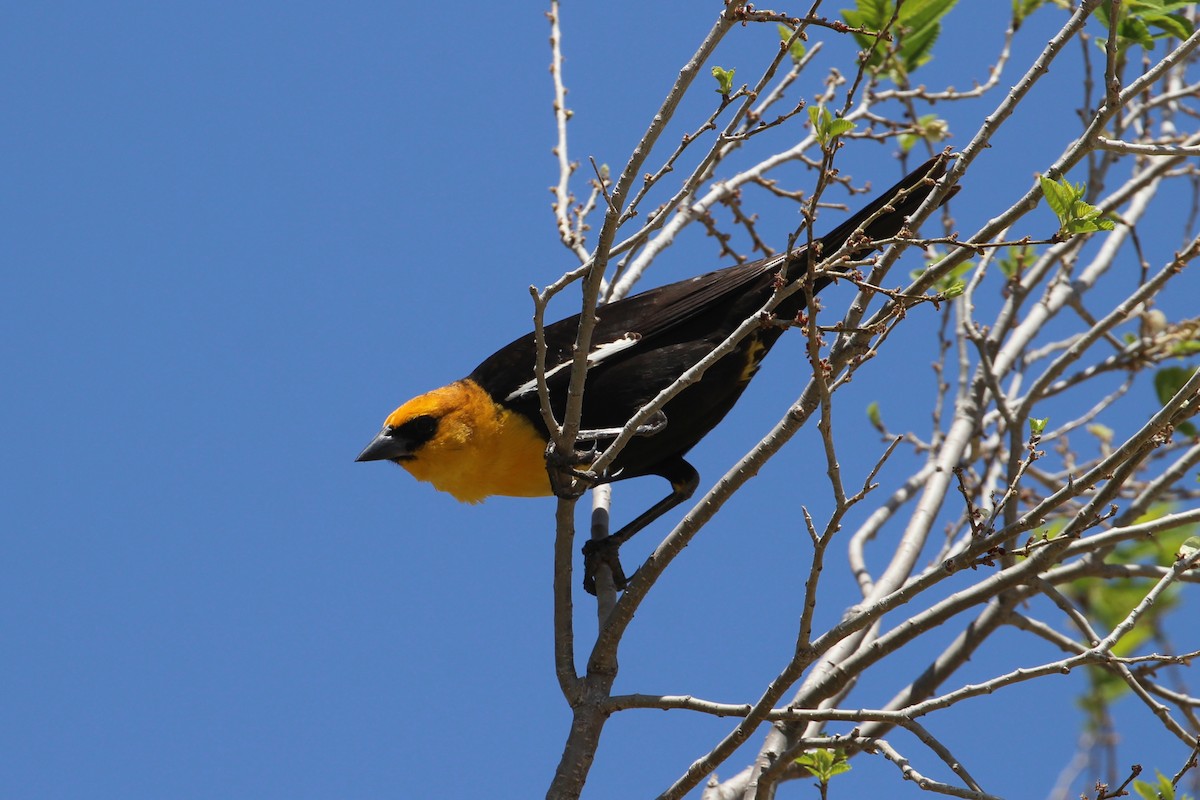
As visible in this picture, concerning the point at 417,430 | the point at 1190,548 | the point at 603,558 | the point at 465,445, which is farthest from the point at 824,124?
the point at 417,430

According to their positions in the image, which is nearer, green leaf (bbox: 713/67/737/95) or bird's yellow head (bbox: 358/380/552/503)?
green leaf (bbox: 713/67/737/95)

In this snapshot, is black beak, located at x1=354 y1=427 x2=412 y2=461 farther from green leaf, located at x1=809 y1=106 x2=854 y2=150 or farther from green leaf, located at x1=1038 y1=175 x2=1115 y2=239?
green leaf, located at x1=1038 y1=175 x2=1115 y2=239

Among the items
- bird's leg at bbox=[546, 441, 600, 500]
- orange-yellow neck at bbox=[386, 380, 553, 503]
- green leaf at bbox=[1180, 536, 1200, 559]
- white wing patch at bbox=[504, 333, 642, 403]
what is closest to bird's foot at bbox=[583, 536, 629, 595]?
orange-yellow neck at bbox=[386, 380, 553, 503]

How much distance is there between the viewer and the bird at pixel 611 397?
553 cm

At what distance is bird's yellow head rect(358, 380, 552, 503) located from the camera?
563 cm

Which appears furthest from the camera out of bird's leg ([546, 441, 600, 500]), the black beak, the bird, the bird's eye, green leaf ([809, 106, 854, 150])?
the black beak

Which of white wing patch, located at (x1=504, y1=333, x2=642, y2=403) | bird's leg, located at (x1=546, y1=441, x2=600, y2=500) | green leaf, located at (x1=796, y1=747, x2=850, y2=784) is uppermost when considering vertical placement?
white wing patch, located at (x1=504, y1=333, x2=642, y2=403)

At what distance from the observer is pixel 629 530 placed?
18.6 feet

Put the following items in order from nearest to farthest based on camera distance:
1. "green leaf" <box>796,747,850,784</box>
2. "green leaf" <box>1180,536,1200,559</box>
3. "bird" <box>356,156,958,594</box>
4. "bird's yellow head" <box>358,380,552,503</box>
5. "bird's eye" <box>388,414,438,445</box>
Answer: "green leaf" <box>1180,536,1200,559</box>
"green leaf" <box>796,747,850,784</box>
"bird" <box>356,156,958,594</box>
"bird's yellow head" <box>358,380,552,503</box>
"bird's eye" <box>388,414,438,445</box>

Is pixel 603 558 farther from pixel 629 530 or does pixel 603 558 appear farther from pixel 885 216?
pixel 885 216

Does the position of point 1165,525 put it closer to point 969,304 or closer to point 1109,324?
point 1109,324

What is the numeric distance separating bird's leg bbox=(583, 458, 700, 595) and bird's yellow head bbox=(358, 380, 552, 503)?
350 millimetres

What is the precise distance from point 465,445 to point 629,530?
835 millimetres

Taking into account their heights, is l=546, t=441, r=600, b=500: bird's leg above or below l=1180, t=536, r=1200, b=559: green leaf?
above
